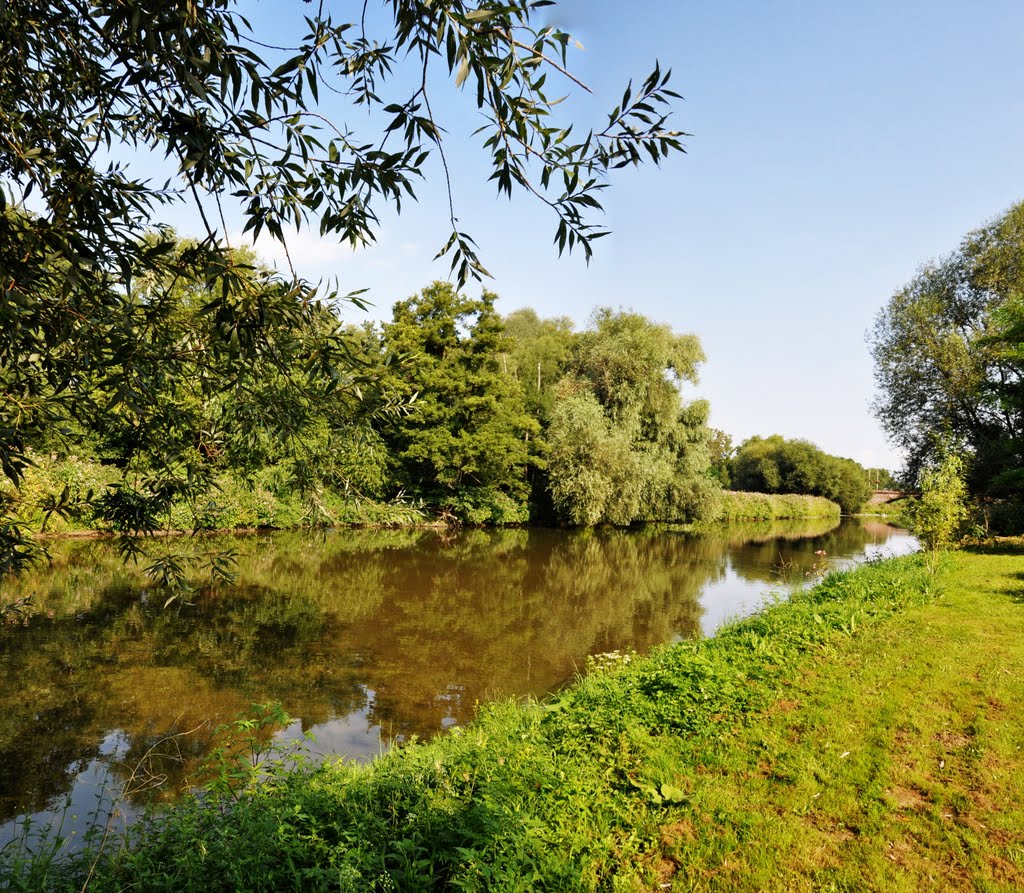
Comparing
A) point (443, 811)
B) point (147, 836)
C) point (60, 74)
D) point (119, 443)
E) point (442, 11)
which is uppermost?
point (60, 74)

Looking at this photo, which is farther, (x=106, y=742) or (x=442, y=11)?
(x=106, y=742)

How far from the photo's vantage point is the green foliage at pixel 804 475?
58.7m

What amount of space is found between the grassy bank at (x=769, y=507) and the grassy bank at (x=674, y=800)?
1331 inches

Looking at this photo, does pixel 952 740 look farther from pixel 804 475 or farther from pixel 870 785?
pixel 804 475

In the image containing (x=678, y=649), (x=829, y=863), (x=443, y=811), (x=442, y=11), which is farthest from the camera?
(x=678, y=649)

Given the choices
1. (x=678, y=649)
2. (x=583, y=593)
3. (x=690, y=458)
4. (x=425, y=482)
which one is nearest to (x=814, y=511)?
(x=690, y=458)

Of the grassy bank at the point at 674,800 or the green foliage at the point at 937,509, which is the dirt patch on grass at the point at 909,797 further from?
the green foliage at the point at 937,509

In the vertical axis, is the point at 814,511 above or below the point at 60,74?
below

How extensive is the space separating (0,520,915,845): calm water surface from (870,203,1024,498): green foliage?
9.59 meters

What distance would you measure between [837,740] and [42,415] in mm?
5965

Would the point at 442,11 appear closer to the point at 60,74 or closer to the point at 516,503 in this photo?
the point at 60,74

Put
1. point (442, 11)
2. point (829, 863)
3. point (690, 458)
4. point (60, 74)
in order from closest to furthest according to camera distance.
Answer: point (442, 11), point (60, 74), point (829, 863), point (690, 458)

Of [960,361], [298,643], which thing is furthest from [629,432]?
[298,643]

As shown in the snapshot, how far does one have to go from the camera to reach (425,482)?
2916 cm
